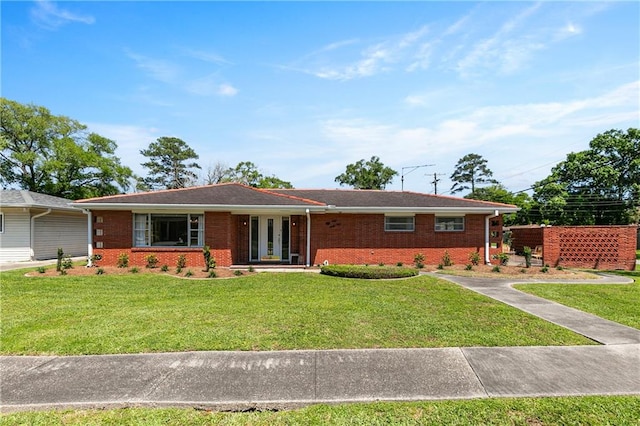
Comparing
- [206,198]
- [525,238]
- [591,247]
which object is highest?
[206,198]

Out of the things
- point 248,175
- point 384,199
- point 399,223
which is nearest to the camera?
point 399,223

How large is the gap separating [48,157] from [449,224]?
32838mm

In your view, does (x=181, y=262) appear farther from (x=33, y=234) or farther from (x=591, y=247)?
(x=591, y=247)

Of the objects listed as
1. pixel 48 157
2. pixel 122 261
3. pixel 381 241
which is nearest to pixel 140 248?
pixel 122 261

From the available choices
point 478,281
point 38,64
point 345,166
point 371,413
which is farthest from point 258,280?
point 345,166

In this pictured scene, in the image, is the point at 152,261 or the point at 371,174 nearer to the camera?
the point at 152,261

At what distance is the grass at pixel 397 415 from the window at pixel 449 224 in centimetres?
1204

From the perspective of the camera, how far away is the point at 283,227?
1535cm

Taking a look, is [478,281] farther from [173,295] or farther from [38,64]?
[38,64]

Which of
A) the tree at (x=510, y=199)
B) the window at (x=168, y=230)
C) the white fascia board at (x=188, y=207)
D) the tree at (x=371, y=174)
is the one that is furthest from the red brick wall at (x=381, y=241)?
the tree at (x=371, y=174)

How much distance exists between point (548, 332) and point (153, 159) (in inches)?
1967

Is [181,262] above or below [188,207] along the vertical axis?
below

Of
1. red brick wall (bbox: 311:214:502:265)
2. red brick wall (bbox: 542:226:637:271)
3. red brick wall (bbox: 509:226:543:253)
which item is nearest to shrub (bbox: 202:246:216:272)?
red brick wall (bbox: 311:214:502:265)

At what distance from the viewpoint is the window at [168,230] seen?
1362 cm
